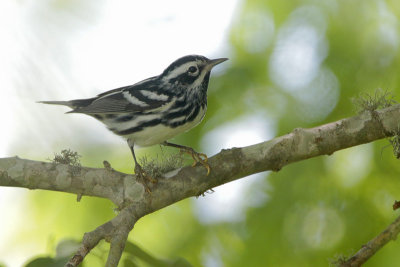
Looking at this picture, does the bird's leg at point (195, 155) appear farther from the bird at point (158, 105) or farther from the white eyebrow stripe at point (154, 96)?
the white eyebrow stripe at point (154, 96)

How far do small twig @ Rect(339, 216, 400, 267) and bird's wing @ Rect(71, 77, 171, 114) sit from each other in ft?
6.18

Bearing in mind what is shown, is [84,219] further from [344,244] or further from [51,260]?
[344,244]

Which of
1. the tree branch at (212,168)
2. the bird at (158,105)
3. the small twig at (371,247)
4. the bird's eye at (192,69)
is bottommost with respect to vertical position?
the small twig at (371,247)

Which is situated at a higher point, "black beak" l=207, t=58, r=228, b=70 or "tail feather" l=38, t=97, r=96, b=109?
"black beak" l=207, t=58, r=228, b=70

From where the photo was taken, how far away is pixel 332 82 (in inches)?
148

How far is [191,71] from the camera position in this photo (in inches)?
150

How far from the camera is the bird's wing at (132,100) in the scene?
360 centimetres

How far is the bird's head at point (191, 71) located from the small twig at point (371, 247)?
1.99 metres

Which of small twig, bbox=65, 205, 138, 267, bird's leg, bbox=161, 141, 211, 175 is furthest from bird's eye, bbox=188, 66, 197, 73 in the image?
small twig, bbox=65, 205, 138, 267

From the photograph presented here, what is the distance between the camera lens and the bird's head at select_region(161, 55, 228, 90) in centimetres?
377

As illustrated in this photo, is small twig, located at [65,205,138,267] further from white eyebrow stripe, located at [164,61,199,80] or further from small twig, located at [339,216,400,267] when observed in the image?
white eyebrow stripe, located at [164,61,199,80]

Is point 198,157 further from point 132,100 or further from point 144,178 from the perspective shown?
point 132,100

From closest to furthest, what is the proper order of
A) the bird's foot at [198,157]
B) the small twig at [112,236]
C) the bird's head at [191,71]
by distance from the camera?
the small twig at [112,236] < the bird's foot at [198,157] < the bird's head at [191,71]

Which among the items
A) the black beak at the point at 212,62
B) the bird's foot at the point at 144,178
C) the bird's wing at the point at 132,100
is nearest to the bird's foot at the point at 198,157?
the bird's foot at the point at 144,178
